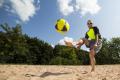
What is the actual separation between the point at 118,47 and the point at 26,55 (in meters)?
36.0

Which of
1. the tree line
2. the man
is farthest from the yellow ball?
the tree line

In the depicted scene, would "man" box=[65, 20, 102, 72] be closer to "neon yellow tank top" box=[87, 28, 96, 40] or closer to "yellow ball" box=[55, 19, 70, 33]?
"neon yellow tank top" box=[87, 28, 96, 40]

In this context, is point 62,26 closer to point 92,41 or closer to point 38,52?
point 92,41

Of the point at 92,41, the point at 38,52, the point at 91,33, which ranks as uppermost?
the point at 38,52

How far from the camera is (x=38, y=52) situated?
75688 mm

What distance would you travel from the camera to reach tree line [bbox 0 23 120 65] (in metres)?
62.2

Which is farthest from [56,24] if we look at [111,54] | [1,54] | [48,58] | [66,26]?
[111,54]

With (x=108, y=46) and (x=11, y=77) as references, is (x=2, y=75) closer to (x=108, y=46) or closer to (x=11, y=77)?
(x=11, y=77)

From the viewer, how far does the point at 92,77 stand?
32.9ft

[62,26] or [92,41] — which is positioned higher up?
[62,26]

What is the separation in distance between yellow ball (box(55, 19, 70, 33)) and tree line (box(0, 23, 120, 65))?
39435 mm

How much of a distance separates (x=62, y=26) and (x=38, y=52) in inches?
2521

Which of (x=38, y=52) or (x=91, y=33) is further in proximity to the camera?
(x=38, y=52)

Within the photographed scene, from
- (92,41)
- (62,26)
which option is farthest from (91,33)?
(62,26)
